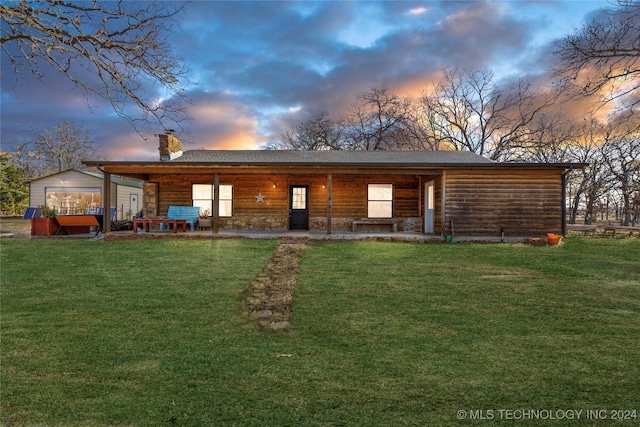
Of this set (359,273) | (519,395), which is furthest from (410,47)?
(519,395)

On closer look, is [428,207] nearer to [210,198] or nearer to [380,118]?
[210,198]

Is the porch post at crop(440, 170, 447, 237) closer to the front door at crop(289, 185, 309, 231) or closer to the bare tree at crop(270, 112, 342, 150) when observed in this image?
the front door at crop(289, 185, 309, 231)

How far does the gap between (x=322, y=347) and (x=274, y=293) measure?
7.56 feet

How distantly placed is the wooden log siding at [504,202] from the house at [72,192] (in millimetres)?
19125

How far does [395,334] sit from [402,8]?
31.8ft

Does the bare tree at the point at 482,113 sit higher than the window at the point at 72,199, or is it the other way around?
the bare tree at the point at 482,113

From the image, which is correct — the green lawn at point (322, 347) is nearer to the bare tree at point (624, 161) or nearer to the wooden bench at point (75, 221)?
the wooden bench at point (75, 221)

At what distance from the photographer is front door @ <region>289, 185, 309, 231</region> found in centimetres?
1748

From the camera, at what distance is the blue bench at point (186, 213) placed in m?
16.2

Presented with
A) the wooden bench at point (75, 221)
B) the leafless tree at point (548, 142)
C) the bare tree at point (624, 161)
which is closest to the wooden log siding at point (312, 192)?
the wooden bench at point (75, 221)

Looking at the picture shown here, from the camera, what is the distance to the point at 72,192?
2380cm

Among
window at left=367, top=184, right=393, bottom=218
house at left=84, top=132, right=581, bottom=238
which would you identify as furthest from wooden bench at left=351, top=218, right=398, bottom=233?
window at left=367, top=184, right=393, bottom=218

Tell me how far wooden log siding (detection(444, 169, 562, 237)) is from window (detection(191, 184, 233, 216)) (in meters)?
9.08

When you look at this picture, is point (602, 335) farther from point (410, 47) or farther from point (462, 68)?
point (462, 68)
